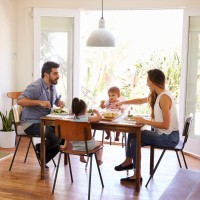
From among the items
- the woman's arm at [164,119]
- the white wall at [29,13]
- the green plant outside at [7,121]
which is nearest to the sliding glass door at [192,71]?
the white wall at [29,13]

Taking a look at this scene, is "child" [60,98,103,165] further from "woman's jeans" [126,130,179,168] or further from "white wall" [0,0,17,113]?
"white wall" [0,0,17,113]

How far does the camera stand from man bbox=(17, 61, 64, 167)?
393cm

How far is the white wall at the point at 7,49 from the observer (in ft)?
17.1

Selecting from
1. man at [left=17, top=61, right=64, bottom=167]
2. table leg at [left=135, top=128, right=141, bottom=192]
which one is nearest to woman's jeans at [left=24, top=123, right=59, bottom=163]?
man at [left=17, top=61, right=64, bottom=167]

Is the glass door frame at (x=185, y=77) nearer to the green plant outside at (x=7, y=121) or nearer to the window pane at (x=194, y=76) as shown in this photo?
the window pane at (x=194, y=76)

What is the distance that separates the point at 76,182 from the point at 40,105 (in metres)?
0.90

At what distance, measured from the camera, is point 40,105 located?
392 centimetres

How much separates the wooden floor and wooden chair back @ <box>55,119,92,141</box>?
0.57 meters

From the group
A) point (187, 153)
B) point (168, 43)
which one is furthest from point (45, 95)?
point (168, 43)

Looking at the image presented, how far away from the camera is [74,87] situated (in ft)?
17.7

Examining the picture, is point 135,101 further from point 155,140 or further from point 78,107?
point 78,107

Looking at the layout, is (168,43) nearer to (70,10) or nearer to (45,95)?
(70,10)

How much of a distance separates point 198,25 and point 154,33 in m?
3.10

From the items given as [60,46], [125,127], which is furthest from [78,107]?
[60,46]
